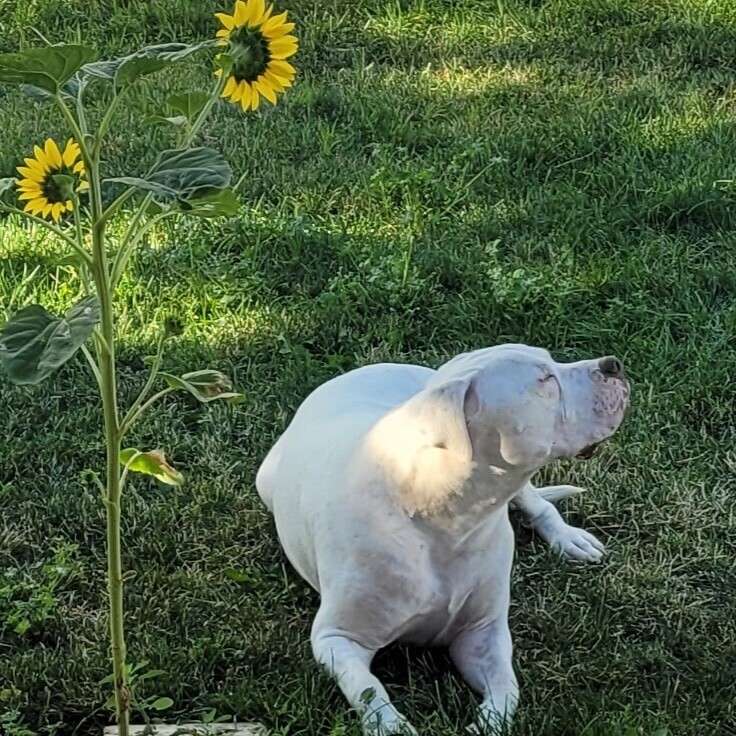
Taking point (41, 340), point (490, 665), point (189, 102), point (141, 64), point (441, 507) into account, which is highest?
point (141, 64)

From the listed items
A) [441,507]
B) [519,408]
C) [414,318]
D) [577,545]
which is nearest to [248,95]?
[519,408]

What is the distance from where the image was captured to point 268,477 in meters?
3.20

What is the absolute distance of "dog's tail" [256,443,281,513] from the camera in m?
3.17

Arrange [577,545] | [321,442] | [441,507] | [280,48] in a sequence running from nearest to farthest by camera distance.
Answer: [280,48], [441,507], [321,442], [577,545]

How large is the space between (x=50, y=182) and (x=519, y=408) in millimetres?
961

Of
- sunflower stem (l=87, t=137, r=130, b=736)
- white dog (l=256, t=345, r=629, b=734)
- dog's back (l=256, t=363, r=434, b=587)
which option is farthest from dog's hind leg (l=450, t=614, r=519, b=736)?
sunflower stem (l=87, t=137, r=130, b=736)

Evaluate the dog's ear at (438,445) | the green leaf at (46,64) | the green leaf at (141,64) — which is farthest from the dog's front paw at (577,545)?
the green leaf at (46,64)

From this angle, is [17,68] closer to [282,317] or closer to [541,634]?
[541,634]

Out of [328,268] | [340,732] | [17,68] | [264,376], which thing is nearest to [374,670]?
[340,732]

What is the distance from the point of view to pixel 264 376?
3850 mm

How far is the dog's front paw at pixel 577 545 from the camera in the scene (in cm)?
313

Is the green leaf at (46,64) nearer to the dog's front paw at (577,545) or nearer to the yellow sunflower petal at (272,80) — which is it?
the yellow sunflower petal at (272,80)

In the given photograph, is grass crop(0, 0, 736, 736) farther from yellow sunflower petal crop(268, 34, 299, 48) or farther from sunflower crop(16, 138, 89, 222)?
yellow sunflower petal crop(268, 34, 299, 48)

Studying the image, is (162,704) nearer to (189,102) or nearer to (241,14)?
(189,102)
